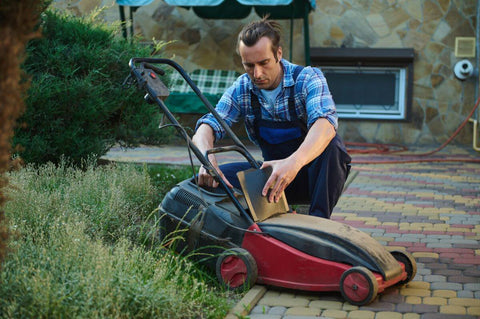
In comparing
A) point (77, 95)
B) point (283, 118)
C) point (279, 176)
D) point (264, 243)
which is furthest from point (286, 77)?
point (77, 95)

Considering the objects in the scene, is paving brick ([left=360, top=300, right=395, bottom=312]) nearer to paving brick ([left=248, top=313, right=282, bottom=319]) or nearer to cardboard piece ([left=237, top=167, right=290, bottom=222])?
paving brick ([left=248, top=313, right=282, bottom=319])

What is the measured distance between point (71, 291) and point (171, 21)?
31.0 feet

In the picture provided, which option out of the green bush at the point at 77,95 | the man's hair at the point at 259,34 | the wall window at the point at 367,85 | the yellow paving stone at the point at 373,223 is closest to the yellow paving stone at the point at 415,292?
the man's hair at the point at 259,34

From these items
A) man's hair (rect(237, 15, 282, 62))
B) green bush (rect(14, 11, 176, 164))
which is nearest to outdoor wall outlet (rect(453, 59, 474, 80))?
green bush (rect(14, 11, 176, 164))

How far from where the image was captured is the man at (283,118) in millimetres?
4000

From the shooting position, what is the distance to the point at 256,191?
360 cm

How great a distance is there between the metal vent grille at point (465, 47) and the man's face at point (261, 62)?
7894 mm

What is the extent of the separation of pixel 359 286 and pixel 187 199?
1091 mm

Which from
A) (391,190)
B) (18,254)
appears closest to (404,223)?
(391,190)

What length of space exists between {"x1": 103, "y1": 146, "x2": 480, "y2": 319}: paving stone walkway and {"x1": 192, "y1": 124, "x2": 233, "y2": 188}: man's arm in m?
0.69

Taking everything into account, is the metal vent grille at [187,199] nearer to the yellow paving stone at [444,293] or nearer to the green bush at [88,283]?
the green bush at [88,283]

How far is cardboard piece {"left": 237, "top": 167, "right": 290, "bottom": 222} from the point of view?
354 cm

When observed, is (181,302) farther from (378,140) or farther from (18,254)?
(378,140)

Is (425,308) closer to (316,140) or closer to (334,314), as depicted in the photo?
(334,314)
